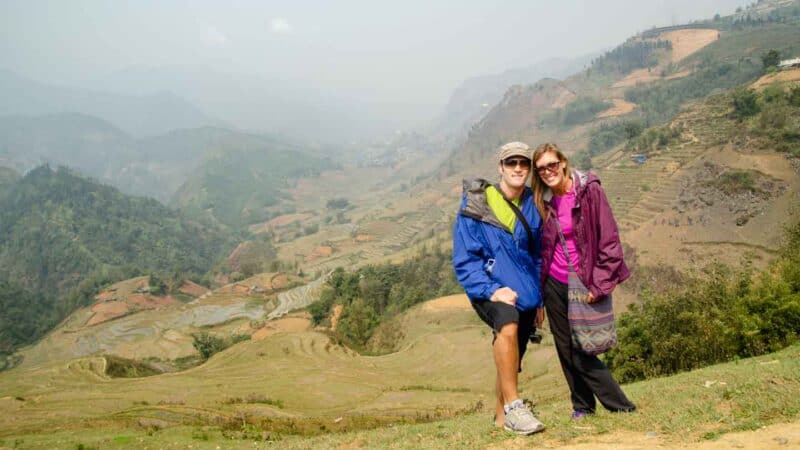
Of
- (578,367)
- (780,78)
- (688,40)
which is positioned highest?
(688,40)

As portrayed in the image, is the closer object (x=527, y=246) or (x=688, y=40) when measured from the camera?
(x=527, y=246)

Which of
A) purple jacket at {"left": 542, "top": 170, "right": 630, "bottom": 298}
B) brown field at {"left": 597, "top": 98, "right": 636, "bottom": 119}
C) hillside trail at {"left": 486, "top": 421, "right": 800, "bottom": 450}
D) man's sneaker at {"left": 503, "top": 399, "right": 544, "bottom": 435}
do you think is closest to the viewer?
hillside trail at {"left": 486, "top": 421, "right": 800, "bottom": 450}

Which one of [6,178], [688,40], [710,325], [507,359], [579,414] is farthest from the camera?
[6,178]

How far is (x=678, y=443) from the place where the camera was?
4188mm

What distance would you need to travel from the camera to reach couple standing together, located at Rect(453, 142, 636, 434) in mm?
4391

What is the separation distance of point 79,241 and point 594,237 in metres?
145

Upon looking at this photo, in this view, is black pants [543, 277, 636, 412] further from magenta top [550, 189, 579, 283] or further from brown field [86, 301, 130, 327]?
brown field [86, 301, 130, 327]

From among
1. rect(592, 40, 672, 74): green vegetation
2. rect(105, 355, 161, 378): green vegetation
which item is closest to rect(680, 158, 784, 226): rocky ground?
rect(105, 355, 161, 378): green vegetation

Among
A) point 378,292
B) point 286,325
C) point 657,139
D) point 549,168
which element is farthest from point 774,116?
point 549,168

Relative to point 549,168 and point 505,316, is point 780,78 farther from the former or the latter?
point 505,316

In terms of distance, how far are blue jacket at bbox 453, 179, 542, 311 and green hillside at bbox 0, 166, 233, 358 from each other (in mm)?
97904

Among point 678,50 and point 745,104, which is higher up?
point 678,50

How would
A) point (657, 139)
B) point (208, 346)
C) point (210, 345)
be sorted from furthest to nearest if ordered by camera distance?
point (657, 139) → point (210, 345) → point (208, 346)

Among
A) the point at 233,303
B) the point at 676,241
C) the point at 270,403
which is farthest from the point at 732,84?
the point at 270,403
